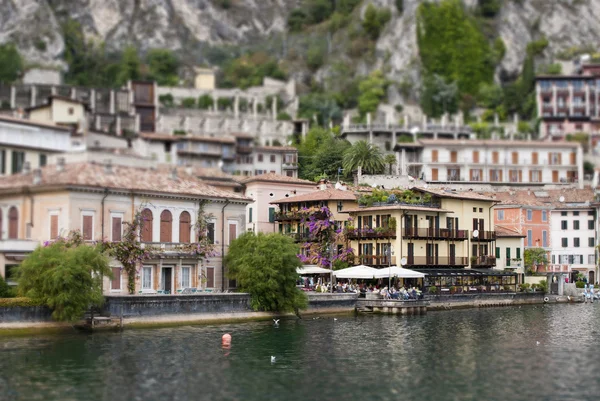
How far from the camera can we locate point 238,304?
6328cm

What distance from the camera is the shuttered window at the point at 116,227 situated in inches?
2434

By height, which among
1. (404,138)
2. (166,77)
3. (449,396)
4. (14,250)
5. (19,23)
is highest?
(19,23)

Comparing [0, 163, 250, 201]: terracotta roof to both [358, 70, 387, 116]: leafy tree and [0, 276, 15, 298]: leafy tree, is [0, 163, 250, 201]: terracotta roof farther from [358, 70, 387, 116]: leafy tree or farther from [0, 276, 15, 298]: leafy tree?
[358, 70, 387, 116]: leafy tree

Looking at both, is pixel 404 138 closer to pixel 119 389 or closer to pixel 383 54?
pixel 383 54

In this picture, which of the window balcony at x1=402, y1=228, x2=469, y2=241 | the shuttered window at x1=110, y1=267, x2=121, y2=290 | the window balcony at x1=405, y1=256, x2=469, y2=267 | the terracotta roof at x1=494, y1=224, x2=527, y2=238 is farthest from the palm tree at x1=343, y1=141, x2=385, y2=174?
the shuttered window at x1=110, y1=267, x2=121, y2=290

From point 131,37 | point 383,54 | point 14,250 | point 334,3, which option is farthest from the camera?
point 334,3

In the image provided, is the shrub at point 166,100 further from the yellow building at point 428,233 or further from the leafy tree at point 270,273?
the leafy tree at point 270,273

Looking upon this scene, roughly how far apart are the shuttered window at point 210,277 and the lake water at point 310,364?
7.50 m

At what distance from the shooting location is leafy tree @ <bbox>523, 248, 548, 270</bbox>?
98.1 meters

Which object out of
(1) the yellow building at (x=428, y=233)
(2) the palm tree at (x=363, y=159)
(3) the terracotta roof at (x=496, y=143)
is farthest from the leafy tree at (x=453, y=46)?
(1) the yellow building at (x=428, y=233)

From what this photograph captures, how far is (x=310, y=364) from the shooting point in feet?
146

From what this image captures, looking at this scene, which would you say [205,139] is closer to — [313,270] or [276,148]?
[276,148]

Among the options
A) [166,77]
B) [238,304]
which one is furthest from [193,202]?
[166,77]

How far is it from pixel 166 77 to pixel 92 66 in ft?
43.9
